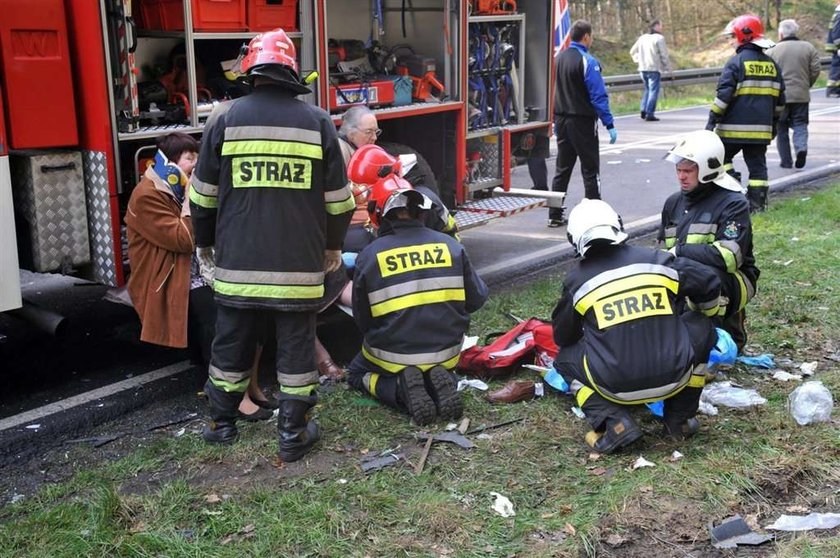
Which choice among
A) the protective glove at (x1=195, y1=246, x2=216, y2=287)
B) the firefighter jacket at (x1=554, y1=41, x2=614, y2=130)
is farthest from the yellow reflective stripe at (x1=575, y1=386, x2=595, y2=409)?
the firefighter jacket at (x1=554, y1=41, x2=614, y2=130)

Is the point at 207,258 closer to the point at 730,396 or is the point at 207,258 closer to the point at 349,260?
the point at 349,260

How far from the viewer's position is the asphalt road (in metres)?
4.90

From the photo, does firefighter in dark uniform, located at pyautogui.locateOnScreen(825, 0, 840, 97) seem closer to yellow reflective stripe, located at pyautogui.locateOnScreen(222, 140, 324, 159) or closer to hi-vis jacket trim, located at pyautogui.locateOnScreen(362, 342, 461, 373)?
hi-vis jacket trim, located at pyautogui.locateOnScreen(362, 342, 461, 373)

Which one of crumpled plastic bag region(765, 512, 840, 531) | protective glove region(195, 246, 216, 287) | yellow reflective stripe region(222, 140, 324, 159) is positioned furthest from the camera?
protective glove region(195, 246, 216, 287)

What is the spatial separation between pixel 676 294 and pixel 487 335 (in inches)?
66.2

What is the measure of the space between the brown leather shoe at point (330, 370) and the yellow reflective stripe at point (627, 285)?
1.60 meters

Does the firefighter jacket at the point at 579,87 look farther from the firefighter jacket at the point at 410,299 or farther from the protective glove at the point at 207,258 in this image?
the protective glove at the point at 207,258

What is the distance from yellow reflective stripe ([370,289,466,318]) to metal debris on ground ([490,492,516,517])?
109 cm

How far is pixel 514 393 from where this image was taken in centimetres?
486

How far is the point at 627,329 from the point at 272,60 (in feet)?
6.07

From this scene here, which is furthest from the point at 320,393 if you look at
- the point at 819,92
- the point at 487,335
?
the point at 819,92

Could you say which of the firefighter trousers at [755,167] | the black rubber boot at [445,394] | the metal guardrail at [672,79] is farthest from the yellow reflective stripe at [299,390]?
the metal guardrail at [672,79]

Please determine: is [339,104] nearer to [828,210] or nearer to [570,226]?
[570,226]

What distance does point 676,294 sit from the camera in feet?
14.1
